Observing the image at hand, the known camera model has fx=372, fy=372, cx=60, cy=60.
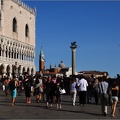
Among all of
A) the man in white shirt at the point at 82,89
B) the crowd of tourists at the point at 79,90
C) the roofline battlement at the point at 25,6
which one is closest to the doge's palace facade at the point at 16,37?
the roofline battlement at the point at 25,6

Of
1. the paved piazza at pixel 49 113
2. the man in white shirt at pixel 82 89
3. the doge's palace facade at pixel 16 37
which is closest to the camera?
the paved piazza at pixel 49 113

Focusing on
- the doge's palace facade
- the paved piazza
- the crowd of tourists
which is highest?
the doge's palace facade

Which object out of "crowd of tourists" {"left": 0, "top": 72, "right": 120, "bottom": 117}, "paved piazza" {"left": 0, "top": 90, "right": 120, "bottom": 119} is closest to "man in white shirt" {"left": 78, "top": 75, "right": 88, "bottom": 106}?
"crowd of tourists" {"left": 0, "top": 72, "right": 120, "bottom": 117}

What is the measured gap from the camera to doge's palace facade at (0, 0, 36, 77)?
50.9m

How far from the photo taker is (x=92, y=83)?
1769 cm

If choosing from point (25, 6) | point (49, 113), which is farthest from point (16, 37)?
point (49, 113)

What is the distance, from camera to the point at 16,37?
55.1 metres

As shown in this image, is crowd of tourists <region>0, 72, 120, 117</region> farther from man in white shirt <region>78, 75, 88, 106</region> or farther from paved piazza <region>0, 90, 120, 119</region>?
paved piazza <region>0, 90, 120, 119</region>

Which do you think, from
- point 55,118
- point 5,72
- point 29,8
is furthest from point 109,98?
point 29,8

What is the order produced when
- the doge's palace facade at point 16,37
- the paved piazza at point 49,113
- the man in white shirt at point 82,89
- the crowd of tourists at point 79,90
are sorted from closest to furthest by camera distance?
the paved piazza at point 49,113, the crowd of tourists at point 79,90, the man in white shirt at point 82,89, the doge's palace facade at point 16,37

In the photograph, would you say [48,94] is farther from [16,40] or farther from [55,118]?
[16,40]

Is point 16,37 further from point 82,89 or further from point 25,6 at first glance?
point 82,89

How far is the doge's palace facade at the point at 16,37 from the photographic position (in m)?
50.9

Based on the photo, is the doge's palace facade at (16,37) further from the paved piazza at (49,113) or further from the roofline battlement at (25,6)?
the paved piazza at (49,113)
